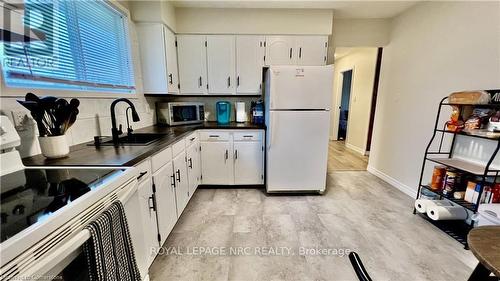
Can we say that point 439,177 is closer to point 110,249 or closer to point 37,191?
point 110,249

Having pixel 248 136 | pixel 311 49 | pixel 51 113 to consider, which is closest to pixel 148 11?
pixel 51 113

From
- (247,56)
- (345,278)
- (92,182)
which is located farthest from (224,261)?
(247,56)

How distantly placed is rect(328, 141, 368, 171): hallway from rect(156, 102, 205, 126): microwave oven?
2.49 m

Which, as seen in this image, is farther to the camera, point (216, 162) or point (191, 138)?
point (216, 162)

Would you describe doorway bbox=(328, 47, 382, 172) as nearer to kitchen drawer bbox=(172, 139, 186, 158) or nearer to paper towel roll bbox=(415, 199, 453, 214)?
paper towel roll bbox=(415, 199, 453, 214)

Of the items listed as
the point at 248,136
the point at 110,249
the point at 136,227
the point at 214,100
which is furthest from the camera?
the point at 214,100

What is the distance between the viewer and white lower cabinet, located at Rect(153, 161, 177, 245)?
1.64 m

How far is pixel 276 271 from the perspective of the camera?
1582 mm

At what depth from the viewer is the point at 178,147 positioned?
2.10 metres

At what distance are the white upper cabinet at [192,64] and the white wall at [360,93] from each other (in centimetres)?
364

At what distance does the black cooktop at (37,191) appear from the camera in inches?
24.6

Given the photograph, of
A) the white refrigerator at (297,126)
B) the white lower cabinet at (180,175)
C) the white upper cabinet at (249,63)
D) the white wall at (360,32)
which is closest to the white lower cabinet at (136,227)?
the white lower cabinet at (180,175)

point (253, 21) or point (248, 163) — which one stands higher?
point (253, 21)

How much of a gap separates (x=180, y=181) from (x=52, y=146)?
3.46ft
